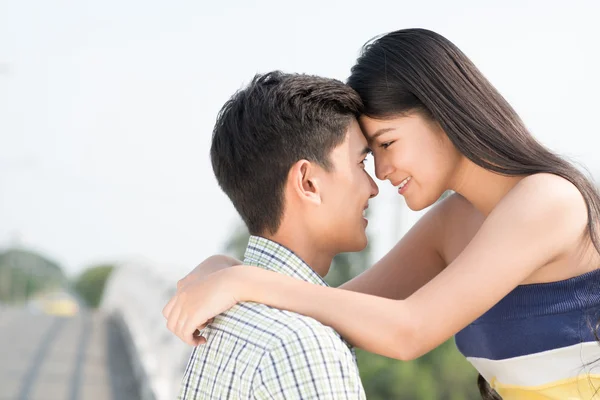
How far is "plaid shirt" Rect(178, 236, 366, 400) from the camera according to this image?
72.3 inches

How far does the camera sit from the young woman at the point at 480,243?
2232 millimetres

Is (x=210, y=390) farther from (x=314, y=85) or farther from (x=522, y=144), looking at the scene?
(x=522, y=144)

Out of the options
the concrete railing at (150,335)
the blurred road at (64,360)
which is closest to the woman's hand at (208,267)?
the concrete railing at (150,335)

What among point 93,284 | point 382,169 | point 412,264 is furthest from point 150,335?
point 93,284

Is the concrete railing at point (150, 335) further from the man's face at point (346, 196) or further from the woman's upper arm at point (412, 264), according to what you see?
the man's face at point (346, 196)

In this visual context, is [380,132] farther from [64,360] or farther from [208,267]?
[64,360]

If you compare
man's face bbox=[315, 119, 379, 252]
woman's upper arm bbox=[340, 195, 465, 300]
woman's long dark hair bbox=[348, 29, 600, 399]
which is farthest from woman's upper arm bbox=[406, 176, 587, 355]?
woman's upper arm bbox=[340, 195, 465, 300]

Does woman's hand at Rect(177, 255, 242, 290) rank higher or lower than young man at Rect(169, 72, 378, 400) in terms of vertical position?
lower

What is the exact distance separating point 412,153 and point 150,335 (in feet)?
22.5

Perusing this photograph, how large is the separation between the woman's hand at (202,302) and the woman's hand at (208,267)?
7.0 inches

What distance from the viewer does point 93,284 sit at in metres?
38.7

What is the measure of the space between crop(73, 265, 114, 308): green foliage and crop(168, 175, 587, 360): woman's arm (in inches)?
1413

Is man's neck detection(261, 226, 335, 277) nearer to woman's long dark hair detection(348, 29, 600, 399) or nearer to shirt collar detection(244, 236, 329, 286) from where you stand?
shirt collar detection(244, 236, 329, 286)

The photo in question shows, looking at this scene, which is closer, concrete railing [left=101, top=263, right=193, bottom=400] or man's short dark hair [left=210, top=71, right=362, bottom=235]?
man's short dark hair [left=210, top=71, right=362, bottom=235]
